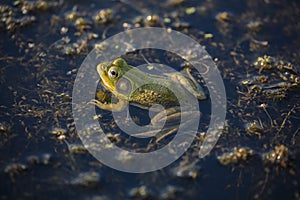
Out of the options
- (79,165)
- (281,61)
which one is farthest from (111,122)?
(281,61)

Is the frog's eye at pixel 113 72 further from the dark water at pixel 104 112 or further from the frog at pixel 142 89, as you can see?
the dark water at pixel 104 112

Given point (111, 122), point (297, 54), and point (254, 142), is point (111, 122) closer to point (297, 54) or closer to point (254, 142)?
point (254, 142)

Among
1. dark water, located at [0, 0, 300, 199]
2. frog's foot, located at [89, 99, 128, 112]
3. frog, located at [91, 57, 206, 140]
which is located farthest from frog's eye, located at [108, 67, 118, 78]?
dark water, located at [0, 0, 300, 199]

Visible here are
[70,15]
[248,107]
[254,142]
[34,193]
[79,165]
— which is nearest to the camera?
[34,193]

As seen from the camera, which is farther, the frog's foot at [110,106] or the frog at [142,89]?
the frog's foot at [110,106]

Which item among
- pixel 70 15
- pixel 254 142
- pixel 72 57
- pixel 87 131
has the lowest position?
pixel 254 142

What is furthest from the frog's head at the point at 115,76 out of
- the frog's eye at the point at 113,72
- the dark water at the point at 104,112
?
the dark water at the point at 104,112
